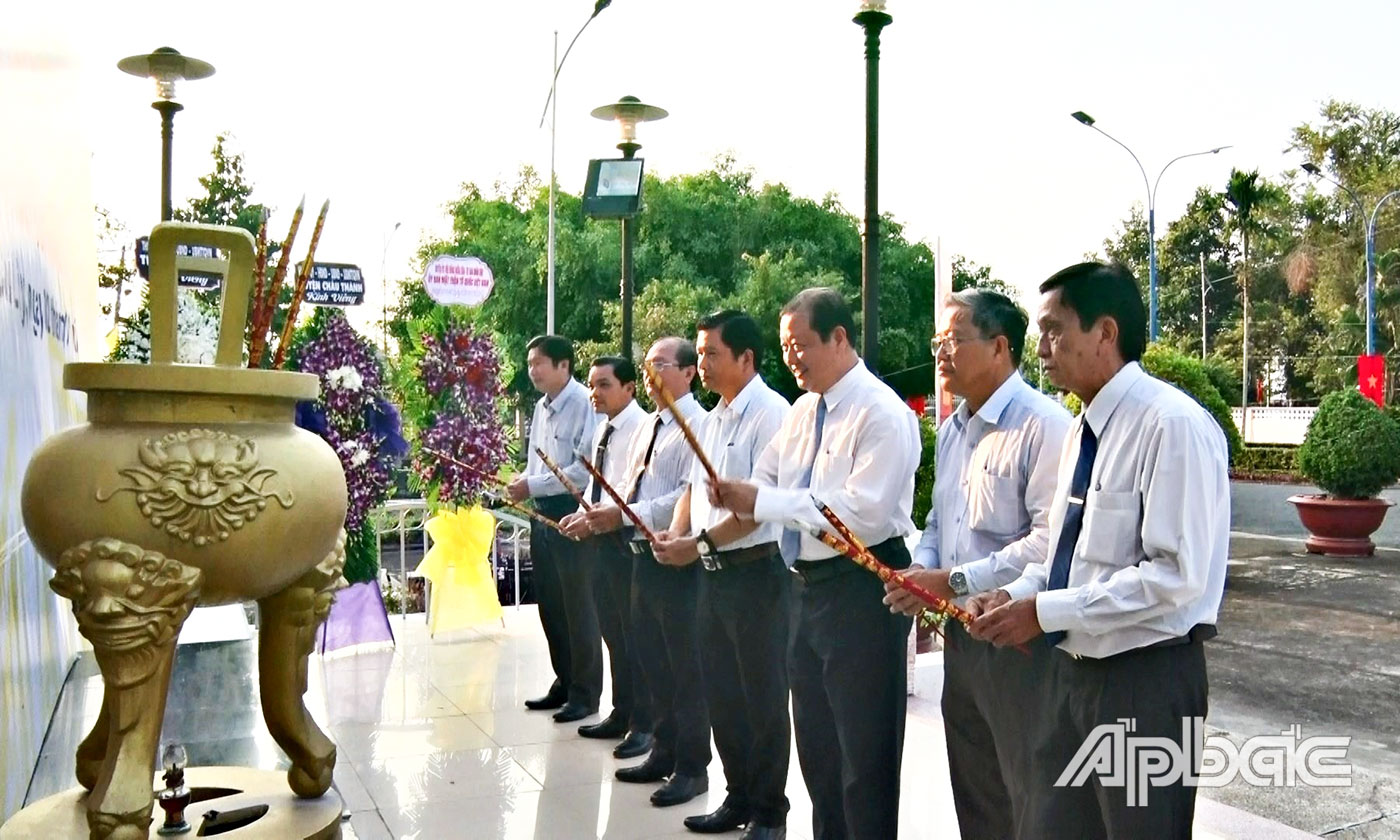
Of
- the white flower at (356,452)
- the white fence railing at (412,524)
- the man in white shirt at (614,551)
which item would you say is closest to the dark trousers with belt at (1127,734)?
the white flower at (356,452)

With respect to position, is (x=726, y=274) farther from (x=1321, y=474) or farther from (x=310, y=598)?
(x=310, y=598)

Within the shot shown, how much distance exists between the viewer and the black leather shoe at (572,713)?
4926mm

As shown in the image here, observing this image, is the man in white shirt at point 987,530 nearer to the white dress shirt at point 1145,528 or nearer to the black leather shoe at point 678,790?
the white dress shirt at point 1145,528

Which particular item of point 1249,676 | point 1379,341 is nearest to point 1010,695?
point 1249,676

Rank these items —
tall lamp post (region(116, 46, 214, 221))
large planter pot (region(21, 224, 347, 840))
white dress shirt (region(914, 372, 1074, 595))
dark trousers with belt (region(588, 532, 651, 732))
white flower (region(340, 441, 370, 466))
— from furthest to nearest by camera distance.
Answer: tall lamp post (region(116, 46, 214, 221)) → dark trousers with belt (region(588, 532, 651, 732)) → white flower (region(340, 441, 370, 466)) → white dress shirt (region(914, 372, 1074, 595)) → large planter pot (region(21, 224, 347, 840))

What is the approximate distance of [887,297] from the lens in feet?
82.2

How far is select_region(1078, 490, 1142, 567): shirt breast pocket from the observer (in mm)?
2188

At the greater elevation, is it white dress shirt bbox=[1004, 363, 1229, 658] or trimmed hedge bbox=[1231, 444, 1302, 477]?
white dress shirt bbox=[1004, 363, 1229, 658]

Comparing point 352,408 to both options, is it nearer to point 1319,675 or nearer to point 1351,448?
point 1319,675

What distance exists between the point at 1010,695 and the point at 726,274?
2231 centimetres

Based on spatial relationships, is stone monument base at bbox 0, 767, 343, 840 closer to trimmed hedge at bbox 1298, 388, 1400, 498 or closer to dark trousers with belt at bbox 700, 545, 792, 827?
dark trousers with belt at bbox 700, 545, 792, 827

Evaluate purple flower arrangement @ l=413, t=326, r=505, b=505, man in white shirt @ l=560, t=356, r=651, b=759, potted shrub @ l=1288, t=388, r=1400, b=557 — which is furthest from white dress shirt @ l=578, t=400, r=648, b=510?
potted shrub @ l=1288, t=388, r=1400, b=557

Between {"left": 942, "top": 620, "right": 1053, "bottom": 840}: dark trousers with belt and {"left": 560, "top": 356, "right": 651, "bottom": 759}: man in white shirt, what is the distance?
200 centimetres

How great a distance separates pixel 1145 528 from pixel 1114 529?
0.08 meters
